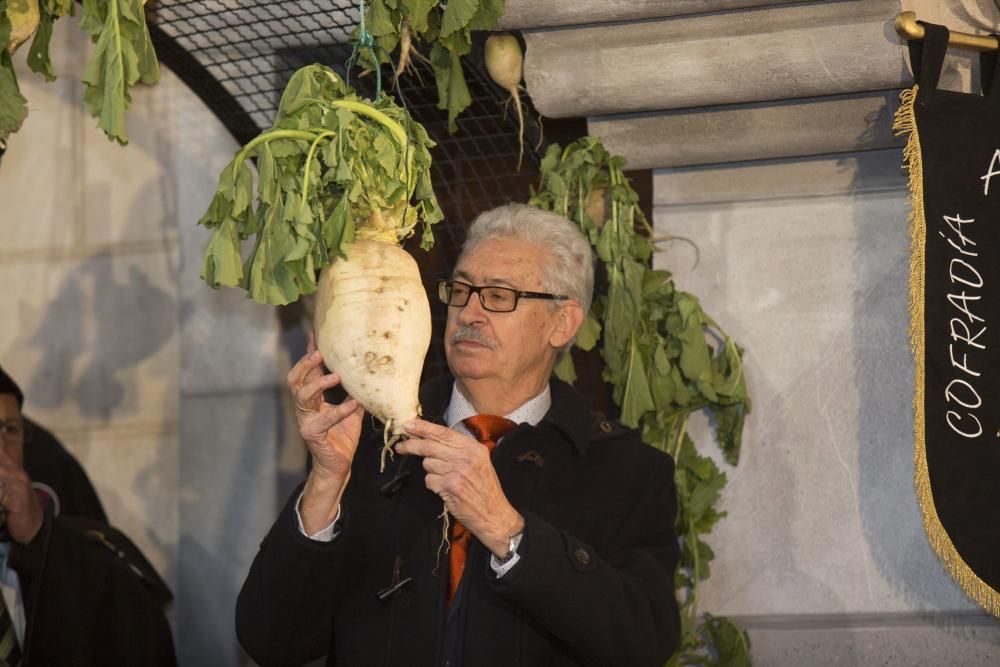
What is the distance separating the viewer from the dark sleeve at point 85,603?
3.77 meters

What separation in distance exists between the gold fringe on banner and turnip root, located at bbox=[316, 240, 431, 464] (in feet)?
4.79

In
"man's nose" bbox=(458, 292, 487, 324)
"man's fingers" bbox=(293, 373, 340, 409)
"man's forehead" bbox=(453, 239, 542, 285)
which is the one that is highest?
"man's forehead" bbox=(453, 239, 542, 285)

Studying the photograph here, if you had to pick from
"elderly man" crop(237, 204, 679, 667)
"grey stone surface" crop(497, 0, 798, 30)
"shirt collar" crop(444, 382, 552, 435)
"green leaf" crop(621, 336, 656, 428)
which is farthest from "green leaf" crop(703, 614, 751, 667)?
"grey stone surface" crop(497, 0, 798, 30)

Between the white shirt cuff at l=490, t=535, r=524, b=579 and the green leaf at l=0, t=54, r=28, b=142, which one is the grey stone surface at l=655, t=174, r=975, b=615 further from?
the green leaf at l=0, t=54, r=28, b=142

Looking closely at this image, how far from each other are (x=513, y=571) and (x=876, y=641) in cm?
147

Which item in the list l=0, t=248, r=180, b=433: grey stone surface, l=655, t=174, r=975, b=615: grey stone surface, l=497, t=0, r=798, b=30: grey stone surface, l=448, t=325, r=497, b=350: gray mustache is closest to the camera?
l=448, t=325, r=497, b=350: gray mustache

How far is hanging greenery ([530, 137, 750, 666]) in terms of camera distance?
3512 millimetres

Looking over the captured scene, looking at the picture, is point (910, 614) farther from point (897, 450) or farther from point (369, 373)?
point (369, 373)

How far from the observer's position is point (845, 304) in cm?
368

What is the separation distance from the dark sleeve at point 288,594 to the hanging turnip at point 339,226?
0.47 meters

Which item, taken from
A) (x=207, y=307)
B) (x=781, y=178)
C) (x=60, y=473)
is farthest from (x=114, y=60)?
(x=60, y=473)

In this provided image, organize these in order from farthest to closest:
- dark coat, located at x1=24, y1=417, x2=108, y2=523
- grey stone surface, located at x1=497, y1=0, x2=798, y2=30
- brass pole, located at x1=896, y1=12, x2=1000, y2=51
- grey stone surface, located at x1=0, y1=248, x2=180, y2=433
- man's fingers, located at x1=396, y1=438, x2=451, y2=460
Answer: grey stone surface, located at x1=0, y1=248, x2=180, y2=433 → dark coat, located at x1=24, y1=417, x2=108, y2=523 → grey stone surface, located at x1=497, y1=0, x2=798, y2=30 → brass pole, located at x1=896, y1=12, x2=1000, y2=51 → man's fingers, located at x1=396, y1=438, x2=451, y2=460

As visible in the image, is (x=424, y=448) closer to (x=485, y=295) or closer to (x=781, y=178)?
(x=485, y=295)

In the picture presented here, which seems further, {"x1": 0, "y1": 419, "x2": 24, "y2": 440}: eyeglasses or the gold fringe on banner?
{"x1": 0, "y1": 419, "x2": 24, "y2": 440}: eyeglasses
